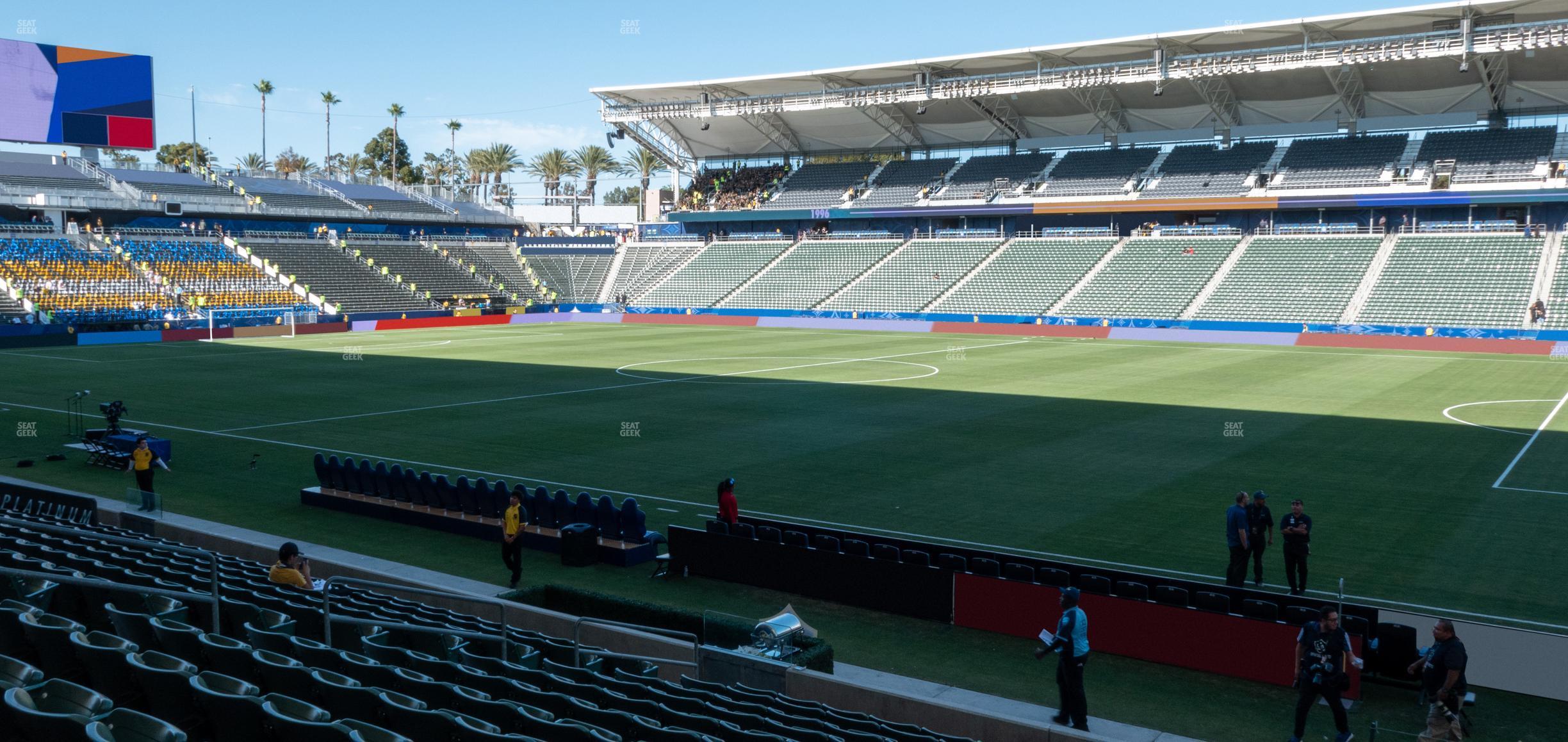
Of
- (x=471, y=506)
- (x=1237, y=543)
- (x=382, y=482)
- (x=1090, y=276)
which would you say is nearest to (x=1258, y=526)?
(x=1237, y=543)

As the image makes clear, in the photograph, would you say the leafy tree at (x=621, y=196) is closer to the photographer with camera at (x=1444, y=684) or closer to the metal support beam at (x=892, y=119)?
the metal support beam at (x=892, y=119)

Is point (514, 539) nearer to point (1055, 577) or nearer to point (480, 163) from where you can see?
point (1055, 577)

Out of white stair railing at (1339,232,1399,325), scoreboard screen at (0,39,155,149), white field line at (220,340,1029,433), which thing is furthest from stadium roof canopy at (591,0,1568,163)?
scoreboard screen at (0,39,155,149)

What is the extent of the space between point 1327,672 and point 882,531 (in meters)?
9.36

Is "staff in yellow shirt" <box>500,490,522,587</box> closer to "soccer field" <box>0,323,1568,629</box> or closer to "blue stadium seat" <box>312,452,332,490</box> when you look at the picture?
"soccer field" <box>0,323,1568,629</box>

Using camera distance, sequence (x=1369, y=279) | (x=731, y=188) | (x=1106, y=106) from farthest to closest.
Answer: (x=731, y=188) < (x=1106, y=106) < (x=1369, y=279)

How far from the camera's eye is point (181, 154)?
141 meters

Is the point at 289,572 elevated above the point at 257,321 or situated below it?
below

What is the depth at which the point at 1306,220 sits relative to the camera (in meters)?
70.6

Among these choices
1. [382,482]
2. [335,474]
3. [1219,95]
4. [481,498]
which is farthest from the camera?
[1219,95]

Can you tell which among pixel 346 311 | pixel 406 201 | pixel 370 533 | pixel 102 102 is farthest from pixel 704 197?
pixel 370 533

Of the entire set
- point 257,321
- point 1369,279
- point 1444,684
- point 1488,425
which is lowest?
point 1444,684

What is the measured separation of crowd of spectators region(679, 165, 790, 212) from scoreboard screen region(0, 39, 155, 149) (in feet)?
139

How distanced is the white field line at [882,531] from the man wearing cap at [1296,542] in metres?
0.46
